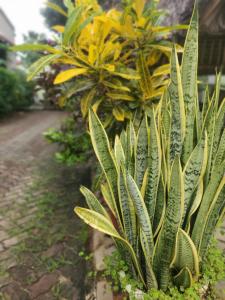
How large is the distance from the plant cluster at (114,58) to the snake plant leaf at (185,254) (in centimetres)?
118

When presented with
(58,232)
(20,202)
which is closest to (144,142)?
(58,232)

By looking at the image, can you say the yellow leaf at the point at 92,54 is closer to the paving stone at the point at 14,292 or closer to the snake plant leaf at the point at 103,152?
the snake plant leaf at the point at 103,152

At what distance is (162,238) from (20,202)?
2.17 m

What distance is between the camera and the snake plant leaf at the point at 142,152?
1.33m

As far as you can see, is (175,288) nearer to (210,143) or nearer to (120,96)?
(210,143)

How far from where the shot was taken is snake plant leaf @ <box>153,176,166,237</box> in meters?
1.28

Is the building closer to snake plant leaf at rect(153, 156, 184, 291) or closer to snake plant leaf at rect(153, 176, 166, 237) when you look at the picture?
snake plant leaf at rect(153, 176, 166, 237)

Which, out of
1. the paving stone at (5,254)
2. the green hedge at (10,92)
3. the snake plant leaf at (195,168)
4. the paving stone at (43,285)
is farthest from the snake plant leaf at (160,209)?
the green hedge at (10,92)

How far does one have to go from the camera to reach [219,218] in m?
1.36

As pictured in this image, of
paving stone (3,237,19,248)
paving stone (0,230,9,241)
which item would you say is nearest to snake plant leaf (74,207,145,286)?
paving stone (3,237,19,248)

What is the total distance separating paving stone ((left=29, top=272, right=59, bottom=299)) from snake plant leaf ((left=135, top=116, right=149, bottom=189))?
41.3 inches

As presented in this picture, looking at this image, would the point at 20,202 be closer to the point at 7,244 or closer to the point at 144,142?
the point at 7,244

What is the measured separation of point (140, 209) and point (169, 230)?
0.51 ft

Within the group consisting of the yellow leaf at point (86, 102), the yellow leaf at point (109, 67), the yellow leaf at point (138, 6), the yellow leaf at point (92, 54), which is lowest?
the yellow leaf at point (86, 102)
